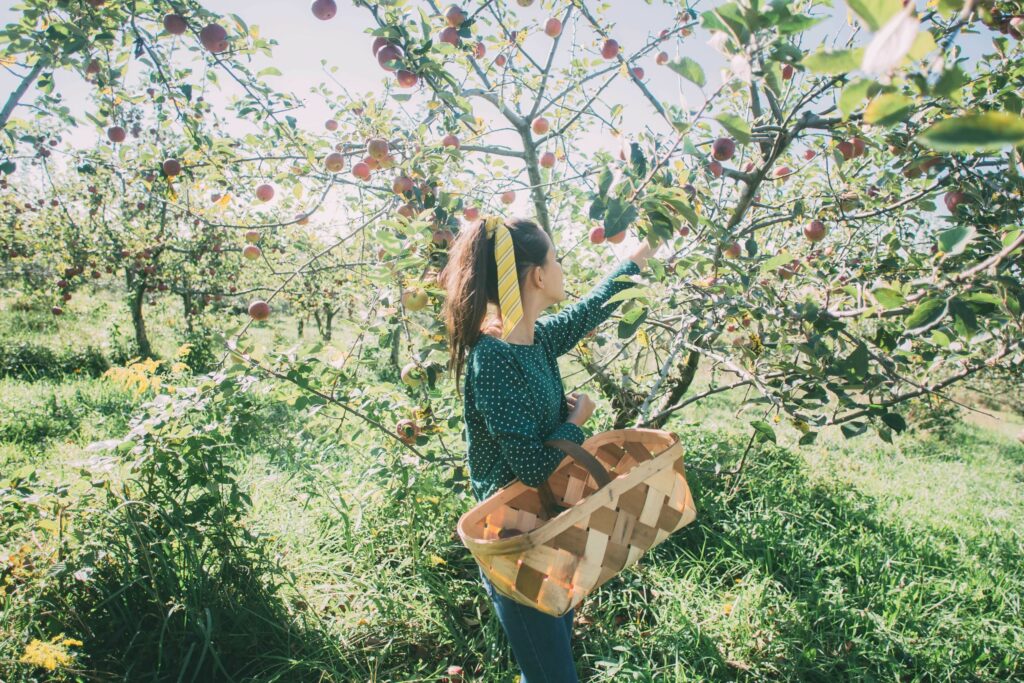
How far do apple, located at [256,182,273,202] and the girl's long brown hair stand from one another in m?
1.29

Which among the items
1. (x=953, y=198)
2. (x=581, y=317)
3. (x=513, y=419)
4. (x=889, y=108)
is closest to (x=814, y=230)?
(x=953, y=198)

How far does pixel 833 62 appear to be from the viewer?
47cm

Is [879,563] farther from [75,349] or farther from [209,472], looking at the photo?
[75,349]

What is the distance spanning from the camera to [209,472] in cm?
189

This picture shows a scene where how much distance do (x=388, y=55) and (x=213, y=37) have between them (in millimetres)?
689

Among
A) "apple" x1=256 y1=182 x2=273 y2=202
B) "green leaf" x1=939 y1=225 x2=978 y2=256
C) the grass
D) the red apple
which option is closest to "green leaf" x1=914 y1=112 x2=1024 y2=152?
"green leaf" x1=939 y1=225 x2=978 y2=256

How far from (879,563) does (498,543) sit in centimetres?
221

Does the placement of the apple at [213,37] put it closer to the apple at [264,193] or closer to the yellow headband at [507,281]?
the apple at [264,193]

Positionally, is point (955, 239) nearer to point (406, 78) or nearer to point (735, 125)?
point (735, 125)

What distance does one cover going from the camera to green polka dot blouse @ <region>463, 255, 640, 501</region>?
1.14m

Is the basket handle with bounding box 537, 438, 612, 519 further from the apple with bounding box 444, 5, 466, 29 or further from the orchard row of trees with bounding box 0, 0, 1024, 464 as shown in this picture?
the apple with bounding box 444, 5, 466, 29

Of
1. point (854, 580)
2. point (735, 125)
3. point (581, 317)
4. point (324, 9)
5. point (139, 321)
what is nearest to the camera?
point (735, 125)

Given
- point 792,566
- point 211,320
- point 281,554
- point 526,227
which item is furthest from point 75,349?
point 792,566

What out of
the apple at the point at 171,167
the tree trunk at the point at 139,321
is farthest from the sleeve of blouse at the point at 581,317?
the tree trunk at the point at 139,321
